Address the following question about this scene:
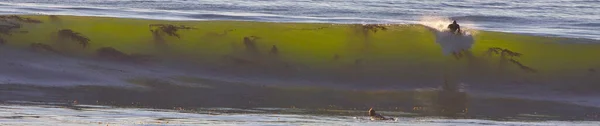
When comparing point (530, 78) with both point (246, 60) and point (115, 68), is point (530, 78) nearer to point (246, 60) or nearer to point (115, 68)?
point (246, 60)

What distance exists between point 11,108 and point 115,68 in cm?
284

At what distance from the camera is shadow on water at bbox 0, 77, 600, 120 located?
1281 cm

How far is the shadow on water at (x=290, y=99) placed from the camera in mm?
12812

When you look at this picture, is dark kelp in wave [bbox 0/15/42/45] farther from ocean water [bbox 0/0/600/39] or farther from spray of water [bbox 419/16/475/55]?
spray of water [bbox 419/16/475/55]

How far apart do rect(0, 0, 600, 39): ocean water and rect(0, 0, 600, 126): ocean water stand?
4615 millimetres

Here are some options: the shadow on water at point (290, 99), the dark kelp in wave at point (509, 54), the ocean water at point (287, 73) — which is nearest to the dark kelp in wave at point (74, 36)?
the ocean water at point (287, 73)

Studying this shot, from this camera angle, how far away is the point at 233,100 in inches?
521

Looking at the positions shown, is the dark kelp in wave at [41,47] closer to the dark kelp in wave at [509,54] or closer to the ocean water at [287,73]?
the ocean water at [287,73]

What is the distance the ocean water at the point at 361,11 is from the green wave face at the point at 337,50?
4.28m

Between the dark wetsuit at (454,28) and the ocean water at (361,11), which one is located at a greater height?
the ocean water at (361,11)

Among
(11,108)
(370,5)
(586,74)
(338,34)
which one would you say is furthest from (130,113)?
(370,5)

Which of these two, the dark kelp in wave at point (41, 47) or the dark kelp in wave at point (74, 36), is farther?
the dark kelp in wave at point (74, 36)

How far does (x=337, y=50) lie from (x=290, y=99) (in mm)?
2211

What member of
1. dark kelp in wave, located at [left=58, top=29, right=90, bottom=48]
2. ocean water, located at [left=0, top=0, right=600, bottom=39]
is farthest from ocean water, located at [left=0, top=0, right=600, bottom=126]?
ocean water, located at [left=0, top=0, right=600, bottom=39]
